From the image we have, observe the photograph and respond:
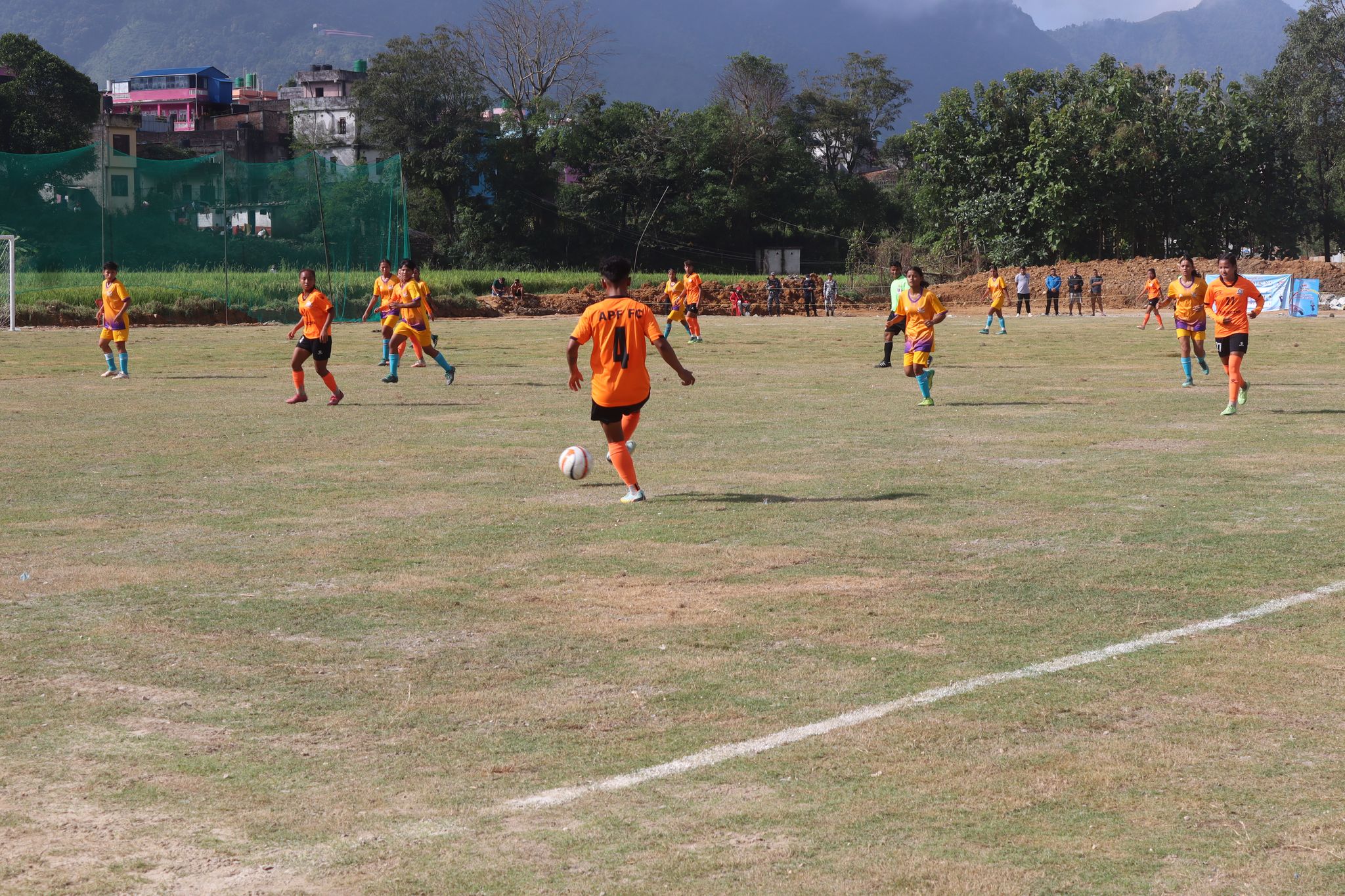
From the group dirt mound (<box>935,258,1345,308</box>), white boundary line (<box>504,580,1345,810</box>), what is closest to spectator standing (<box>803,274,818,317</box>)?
dirt mound (<box>935,258,1345,308</box>)

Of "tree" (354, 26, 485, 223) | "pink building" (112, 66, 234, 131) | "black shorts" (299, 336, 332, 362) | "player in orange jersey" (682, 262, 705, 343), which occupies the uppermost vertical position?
"pink building" (112, 66, 234, 131)

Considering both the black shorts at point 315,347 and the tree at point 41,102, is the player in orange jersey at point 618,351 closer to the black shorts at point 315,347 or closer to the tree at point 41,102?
the black shorts at point 315,347

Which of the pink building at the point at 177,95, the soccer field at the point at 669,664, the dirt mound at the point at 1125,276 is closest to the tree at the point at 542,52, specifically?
the dirt mound at the point at 1125,276

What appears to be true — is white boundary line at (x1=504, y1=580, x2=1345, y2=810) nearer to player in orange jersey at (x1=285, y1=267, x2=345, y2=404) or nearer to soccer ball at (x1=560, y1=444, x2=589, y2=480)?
soccer ball at (x1=560, y1=444, x2=589, y2=480)

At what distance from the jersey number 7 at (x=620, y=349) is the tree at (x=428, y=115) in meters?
69.8

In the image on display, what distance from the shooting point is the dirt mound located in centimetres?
6475

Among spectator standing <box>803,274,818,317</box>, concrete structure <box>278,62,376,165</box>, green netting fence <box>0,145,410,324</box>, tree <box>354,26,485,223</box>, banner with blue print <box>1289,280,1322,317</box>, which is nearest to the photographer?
green netting fence <box>0,145,410,324</box>

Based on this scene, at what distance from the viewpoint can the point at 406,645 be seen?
680 cm

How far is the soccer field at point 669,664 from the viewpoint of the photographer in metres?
4.39

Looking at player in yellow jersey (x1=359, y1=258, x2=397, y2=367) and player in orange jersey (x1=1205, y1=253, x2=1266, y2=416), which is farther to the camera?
player in yellow jersey (x1=359, y1=258, x2=397, y2=367)

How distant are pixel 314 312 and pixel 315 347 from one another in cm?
43

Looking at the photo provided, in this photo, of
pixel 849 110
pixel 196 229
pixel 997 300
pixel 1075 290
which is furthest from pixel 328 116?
pixel 997 300

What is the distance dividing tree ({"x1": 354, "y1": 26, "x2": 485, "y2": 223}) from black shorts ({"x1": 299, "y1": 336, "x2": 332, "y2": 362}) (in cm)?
6177

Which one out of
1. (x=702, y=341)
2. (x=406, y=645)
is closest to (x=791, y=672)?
(x=406, y=645)
